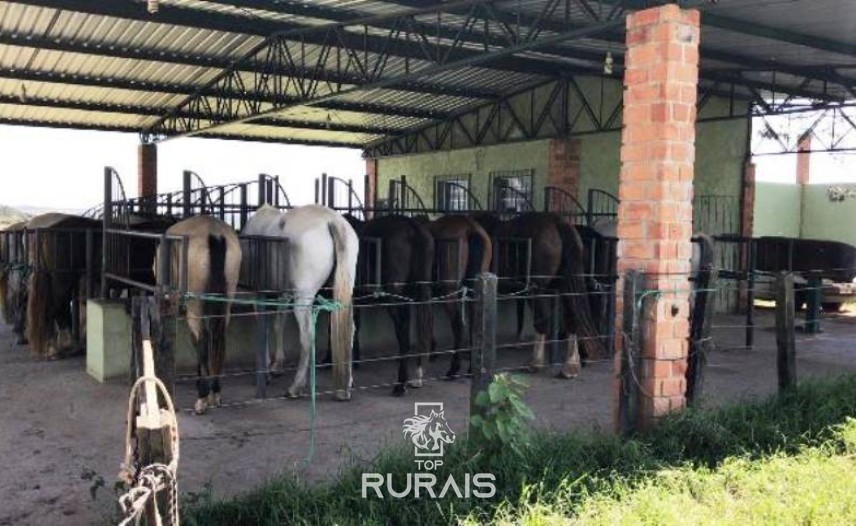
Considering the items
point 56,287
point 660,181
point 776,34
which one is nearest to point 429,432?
point 660,181

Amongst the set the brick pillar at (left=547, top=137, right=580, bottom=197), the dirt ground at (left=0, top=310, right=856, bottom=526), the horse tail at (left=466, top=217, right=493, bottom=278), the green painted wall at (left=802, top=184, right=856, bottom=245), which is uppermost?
the brick pillar at (left=547, top=137, right=580, bottom=197)

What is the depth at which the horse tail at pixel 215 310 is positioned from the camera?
5000mm

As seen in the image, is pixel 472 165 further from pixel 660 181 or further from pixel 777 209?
pixel 660 181

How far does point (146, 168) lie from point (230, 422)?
13.0 meters

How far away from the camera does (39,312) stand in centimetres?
677

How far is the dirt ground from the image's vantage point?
3.68 meters

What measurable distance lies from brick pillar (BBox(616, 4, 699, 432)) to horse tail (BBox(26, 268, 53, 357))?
5394 millimetres

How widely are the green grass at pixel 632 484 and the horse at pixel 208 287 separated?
5.76 feet

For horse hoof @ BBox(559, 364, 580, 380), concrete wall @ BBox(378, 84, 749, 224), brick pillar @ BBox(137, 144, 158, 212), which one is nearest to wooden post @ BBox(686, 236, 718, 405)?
horse hoof @ BBox(559, 364, 580, 380)

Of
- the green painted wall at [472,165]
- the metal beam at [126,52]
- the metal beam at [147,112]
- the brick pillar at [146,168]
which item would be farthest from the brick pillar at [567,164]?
the brick pillar at [146,168]

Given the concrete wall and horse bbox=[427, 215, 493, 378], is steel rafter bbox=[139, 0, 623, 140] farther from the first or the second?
the concrete wall

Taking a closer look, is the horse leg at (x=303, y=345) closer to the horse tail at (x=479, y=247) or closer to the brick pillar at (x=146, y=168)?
the horse tail at (x=479, y=247)

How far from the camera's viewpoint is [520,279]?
7.13m

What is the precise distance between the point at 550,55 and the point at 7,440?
9016 mm
